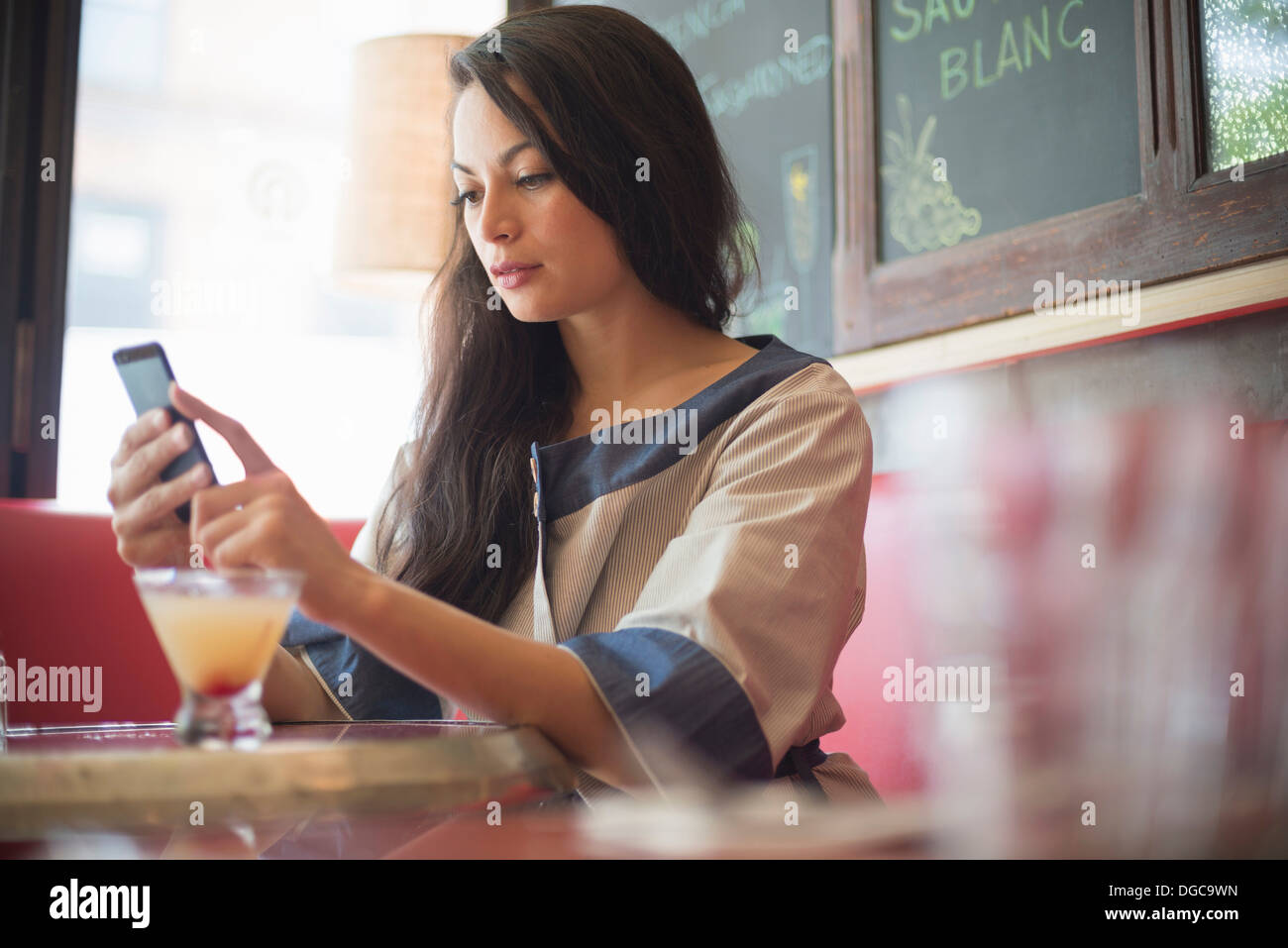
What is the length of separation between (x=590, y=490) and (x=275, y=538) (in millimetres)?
556

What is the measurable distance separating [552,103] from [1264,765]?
1.01 m

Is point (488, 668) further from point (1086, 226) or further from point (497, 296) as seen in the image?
point (1086, 226)

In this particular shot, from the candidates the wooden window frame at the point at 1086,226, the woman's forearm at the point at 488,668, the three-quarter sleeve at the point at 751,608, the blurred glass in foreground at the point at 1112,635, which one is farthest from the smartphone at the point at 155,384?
the wooden window frame at the point at 1086,226

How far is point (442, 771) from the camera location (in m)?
0.68

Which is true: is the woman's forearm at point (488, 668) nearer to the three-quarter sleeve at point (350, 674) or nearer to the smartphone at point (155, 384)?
the smartphone at point (155, 384)

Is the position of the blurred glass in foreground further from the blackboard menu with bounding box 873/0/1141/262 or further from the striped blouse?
the blackboard menu with bounding box 873/0/1141/262

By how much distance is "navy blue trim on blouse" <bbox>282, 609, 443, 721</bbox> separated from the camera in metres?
1.32

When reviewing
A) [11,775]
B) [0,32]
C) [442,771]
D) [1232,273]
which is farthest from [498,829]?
[0,32]

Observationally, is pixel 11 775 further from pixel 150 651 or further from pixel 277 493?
pixel 150 651

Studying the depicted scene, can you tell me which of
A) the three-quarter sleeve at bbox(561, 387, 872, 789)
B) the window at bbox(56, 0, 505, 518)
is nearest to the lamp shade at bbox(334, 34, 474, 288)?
the window at bbox(56, 0, 505, 518)

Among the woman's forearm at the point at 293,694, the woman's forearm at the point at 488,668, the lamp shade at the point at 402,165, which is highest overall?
the lamp shade at the point at 402,165

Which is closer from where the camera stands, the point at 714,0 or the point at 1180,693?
the point at 1180,693

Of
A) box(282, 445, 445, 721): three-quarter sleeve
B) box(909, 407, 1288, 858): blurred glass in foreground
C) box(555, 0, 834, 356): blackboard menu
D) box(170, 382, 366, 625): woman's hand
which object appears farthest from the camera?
box(555, 0, 834, 356): blackboard menu

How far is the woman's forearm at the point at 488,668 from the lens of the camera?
0.80 metres
